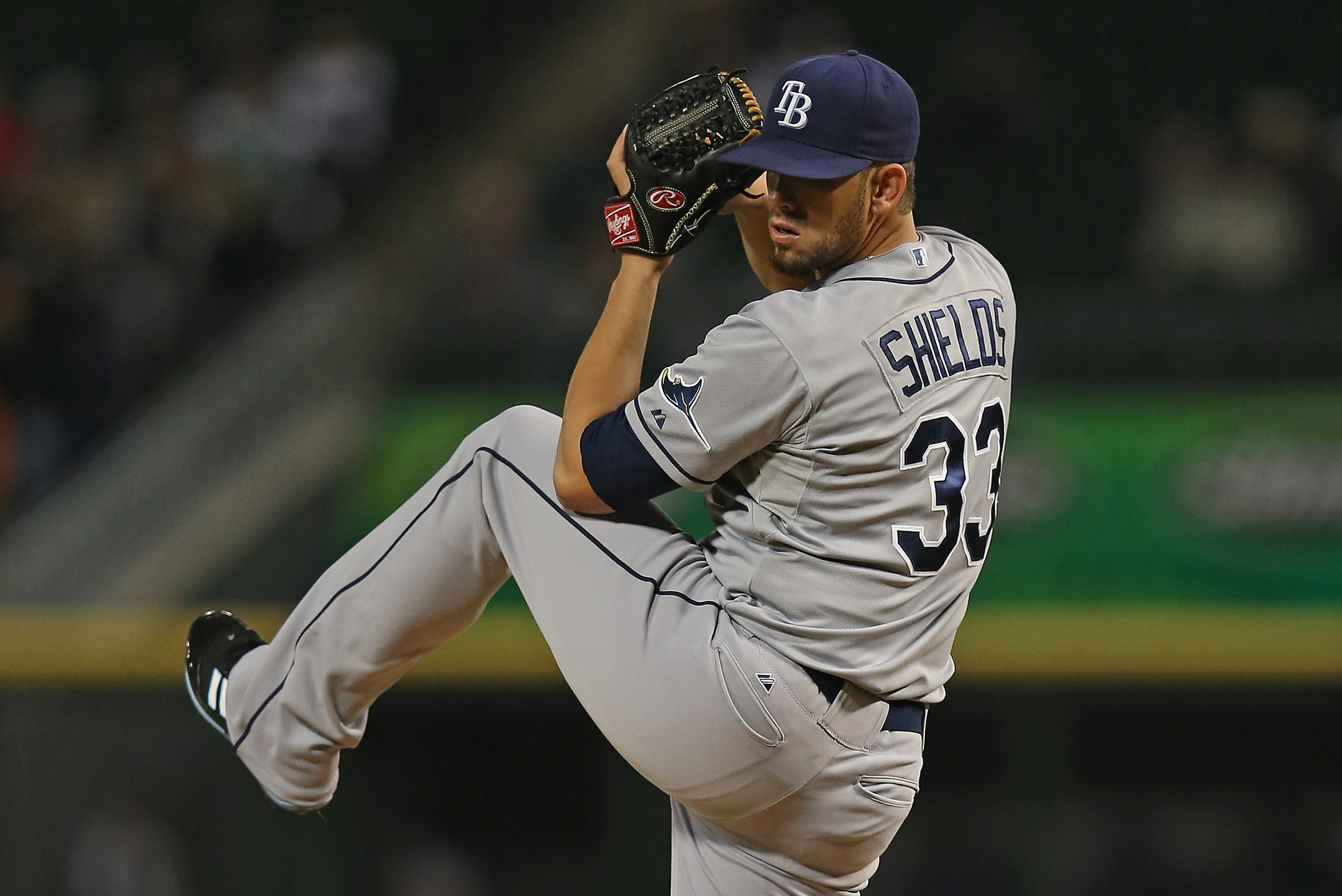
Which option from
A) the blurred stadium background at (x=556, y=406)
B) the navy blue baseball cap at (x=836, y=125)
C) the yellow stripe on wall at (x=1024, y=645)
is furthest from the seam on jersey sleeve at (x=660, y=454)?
the yellow stripe on wall at (x=1024, y=645)

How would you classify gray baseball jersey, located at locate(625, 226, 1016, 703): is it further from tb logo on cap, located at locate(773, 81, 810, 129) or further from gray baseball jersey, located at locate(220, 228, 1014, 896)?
tb logo on cap, located at locate(773, 81, 810, 129)

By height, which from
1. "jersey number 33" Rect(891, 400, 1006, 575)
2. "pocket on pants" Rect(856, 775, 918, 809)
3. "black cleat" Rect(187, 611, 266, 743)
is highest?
"jersey number 33" Rect(891, 400, 1006, 575)

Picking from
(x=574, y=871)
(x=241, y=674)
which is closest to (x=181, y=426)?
(x=574, y=871)

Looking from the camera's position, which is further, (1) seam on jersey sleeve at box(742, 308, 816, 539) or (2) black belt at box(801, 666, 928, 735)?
(2) black belt at box(801, 666, 928, 735)

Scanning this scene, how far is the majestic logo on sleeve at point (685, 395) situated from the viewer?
113 inches

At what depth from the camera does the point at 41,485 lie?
7875 millimetres

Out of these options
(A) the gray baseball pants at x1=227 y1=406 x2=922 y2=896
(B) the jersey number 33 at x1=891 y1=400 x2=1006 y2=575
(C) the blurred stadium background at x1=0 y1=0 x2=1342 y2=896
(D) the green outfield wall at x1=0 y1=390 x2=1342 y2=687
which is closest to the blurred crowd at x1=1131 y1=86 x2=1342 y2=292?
(C) the blurred stadium background at x1=0 y1=0 x2=1342 y2=896

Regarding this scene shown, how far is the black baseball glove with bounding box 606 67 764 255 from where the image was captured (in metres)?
3.02

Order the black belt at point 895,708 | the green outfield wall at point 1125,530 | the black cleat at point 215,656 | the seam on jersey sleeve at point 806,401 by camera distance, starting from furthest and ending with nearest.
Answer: the green outfield wall at point 1125,530
the black cleat at point 215,656
the black belt at point 895,708
the seam on jersey sleeve at point 806,401

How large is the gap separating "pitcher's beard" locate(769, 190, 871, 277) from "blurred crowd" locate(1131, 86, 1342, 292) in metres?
5.26

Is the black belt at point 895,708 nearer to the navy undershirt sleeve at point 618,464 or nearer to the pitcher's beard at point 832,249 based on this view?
the navy undershirt sleeve at point 618,464

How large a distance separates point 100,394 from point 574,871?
334 centimetres

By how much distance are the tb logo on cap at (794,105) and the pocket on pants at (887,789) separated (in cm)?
110

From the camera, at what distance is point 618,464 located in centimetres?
293
